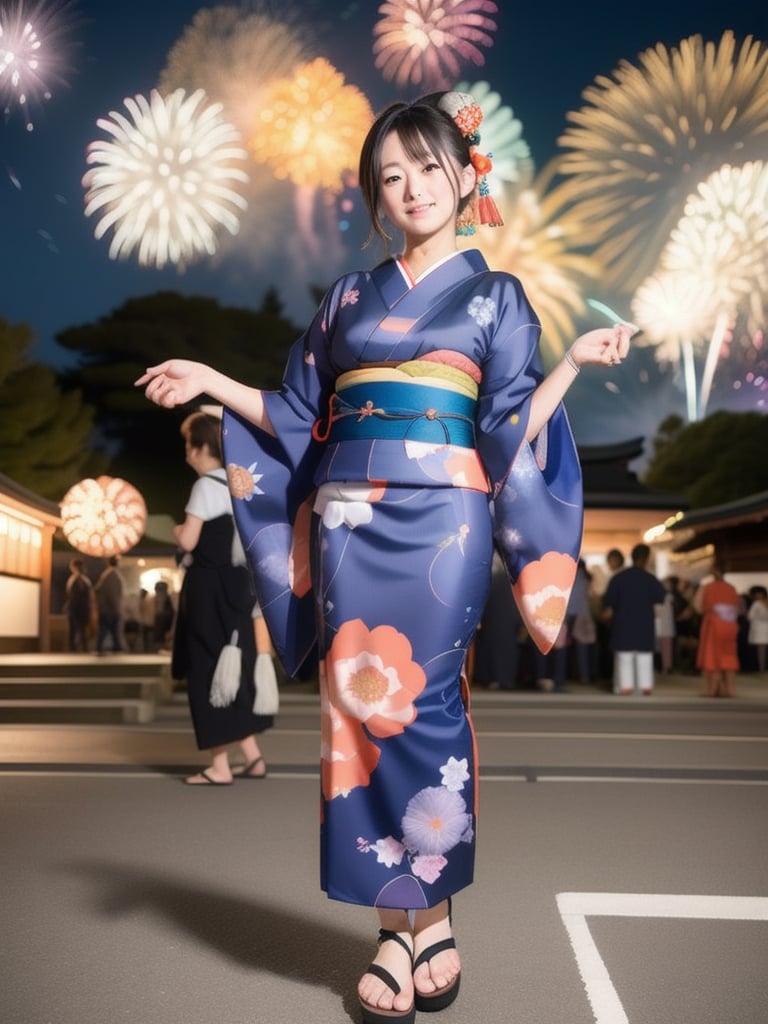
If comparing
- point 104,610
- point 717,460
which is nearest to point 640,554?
point 104,610

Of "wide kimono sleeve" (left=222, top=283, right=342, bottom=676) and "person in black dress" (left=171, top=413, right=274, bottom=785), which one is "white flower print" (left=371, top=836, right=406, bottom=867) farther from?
"person in black dress" (left=171, top=413, right=274, bottom=785)

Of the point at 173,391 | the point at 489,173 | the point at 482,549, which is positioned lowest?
the point at 482,549

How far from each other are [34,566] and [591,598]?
35.3ft

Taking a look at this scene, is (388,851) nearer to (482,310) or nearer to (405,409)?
(405,409)

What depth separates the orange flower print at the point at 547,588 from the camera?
2.59 meters

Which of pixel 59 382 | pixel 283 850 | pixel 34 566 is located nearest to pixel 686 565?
pixel 34 566

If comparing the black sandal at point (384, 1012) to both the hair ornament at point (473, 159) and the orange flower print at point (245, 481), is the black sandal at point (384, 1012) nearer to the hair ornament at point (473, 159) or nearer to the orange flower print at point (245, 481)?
the orange flower print at point (245, 481)

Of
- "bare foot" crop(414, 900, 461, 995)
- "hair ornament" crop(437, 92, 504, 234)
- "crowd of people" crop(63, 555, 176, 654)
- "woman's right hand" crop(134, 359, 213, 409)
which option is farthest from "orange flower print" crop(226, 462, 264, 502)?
"crowd of people" crop(63, 555, 176, 654)

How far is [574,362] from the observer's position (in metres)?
2.52

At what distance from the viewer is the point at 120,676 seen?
11.0 meters

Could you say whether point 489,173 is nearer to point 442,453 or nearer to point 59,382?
point 442,453

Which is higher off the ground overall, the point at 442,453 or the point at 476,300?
the point at 476,300

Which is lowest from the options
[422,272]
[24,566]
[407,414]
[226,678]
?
[226,678]

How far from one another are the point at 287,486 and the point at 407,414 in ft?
1.46
